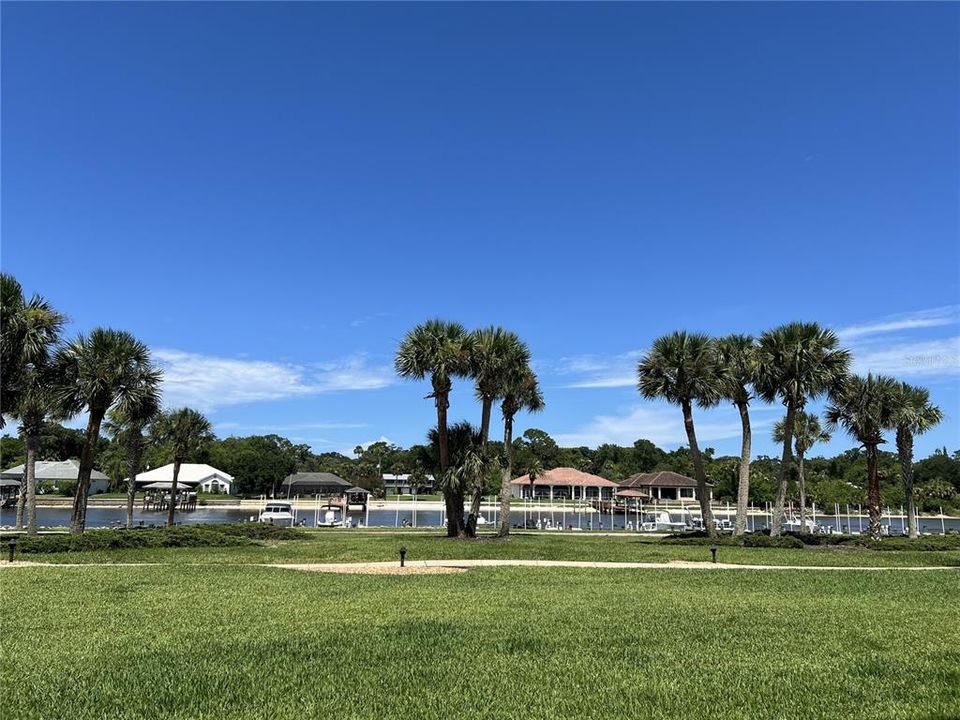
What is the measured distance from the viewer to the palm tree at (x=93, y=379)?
95.6 feet

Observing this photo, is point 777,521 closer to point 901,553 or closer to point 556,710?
point 901,553

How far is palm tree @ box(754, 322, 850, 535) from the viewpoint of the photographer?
33.4 metres

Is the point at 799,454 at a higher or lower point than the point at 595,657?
higher

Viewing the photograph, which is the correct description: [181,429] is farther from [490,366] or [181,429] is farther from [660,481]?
[660,481]

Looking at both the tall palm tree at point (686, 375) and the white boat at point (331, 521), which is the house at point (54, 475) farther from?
the tall palm tree at point (686, 375)

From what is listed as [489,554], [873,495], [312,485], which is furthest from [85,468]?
[312,485]

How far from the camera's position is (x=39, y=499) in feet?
296

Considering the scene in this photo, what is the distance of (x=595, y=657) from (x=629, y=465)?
129 meters

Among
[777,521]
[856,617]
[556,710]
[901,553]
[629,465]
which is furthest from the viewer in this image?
[629,465]

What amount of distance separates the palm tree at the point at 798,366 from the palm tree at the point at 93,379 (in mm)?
29156

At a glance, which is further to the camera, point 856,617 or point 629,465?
point 629,465

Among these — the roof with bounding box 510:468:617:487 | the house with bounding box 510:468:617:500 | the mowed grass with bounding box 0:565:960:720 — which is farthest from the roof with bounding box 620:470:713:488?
the mowed grass with bounding box 0:565:960:720

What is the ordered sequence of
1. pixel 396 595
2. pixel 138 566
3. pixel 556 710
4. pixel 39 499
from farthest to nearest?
1. pixel 39 499
2. pixel 138 566
3. pixel 396 595
4. pixel 556 710

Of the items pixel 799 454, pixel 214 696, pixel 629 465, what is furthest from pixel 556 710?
pixel 629 465
